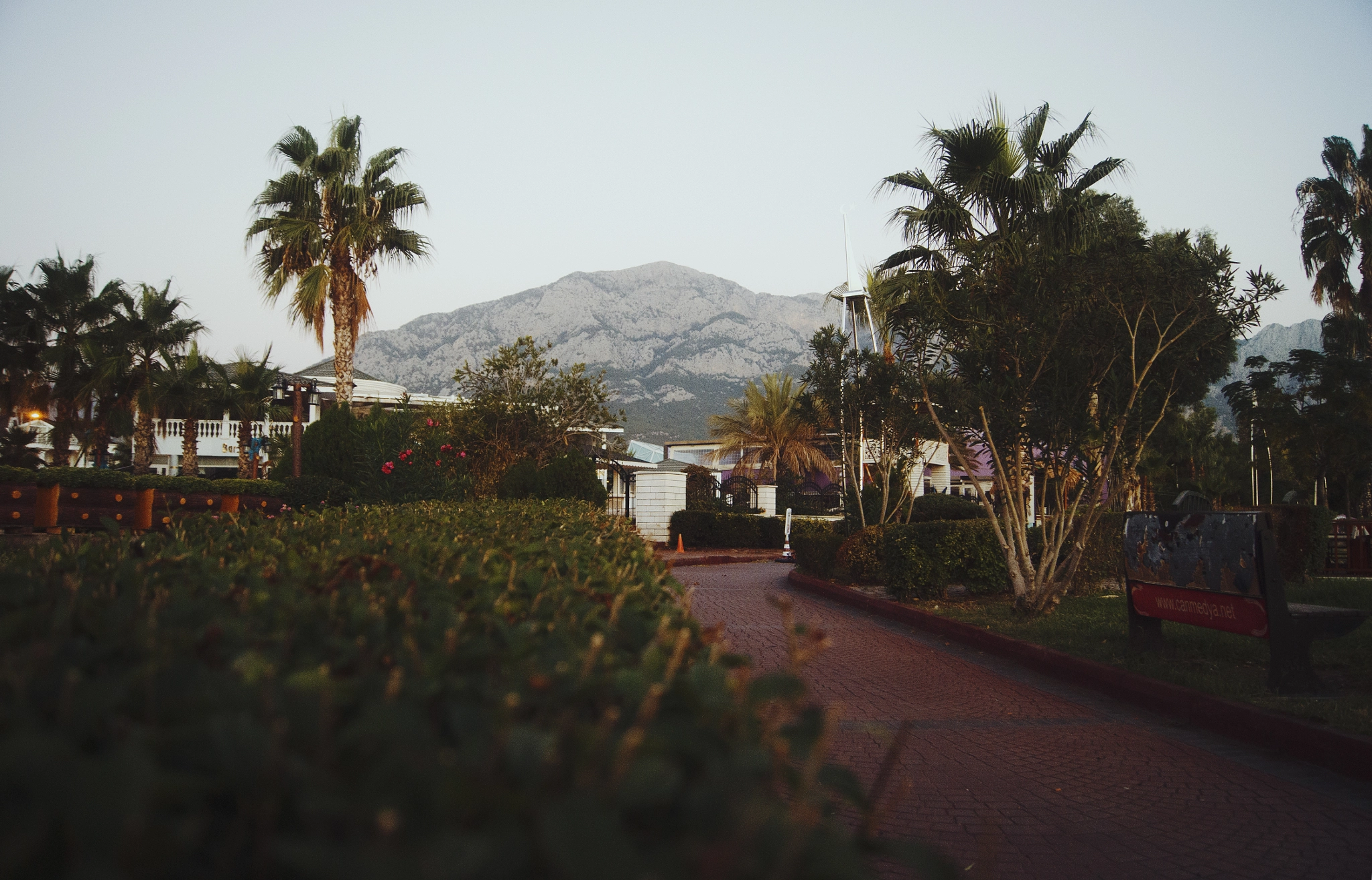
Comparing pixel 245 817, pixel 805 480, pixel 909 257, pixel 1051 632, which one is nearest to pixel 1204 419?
pixel 805 480

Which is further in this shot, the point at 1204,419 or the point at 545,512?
the point at 1204,419

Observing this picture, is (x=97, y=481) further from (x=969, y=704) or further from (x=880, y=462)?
(x=880, y=462)

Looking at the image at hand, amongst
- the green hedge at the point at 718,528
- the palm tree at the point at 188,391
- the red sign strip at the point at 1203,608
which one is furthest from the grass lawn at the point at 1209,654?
the palm tree at the point at 188,391

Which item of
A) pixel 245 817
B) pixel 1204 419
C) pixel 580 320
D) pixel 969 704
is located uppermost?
pixel 580 320

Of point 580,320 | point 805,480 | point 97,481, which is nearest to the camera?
point 97,481

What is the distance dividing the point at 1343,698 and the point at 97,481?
13332 millimetres

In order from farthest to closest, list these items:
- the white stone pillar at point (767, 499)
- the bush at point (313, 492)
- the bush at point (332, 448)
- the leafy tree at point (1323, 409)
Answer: the white stone pillar at point (767, 499), the leafy tree at point (1323, 409), the bush at point (332, 448), the bush at point (313, 492)

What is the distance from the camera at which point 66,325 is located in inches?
1016

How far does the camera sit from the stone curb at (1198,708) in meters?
5.29

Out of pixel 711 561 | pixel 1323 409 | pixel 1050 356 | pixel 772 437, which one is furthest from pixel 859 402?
pixel 772 437

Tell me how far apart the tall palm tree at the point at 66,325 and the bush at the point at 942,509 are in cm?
2410

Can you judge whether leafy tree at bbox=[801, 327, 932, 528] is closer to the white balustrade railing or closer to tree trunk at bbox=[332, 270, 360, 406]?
tree trunk at bbox=[332, 270, 360, 406]

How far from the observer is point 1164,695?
6809 millimetres

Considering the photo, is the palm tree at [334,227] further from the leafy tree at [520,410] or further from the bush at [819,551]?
the bush at [819,551]
